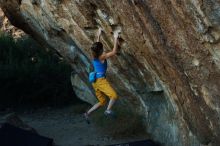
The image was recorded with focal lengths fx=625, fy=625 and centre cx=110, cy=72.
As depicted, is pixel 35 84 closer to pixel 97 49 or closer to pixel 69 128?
pixel 69 128

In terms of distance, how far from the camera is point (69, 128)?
17.7 m

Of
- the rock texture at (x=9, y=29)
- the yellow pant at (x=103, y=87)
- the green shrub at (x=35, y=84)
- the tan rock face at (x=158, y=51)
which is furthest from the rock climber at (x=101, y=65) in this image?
the rock texture at (x=9, y=29)

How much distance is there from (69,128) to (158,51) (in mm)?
8782

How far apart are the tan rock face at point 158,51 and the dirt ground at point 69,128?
4.14 feet

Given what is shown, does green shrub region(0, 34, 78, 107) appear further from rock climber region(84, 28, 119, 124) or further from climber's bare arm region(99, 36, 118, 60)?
climber's bare arm region(99, 36, 118, 60)

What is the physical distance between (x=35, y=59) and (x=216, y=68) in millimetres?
16328

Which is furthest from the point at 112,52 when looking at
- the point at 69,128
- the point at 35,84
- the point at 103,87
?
the point at 35,84

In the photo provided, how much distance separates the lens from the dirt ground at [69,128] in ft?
49.8

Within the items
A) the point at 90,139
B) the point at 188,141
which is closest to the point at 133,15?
the point at 188,141

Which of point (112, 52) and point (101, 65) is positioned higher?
point (112, 52)

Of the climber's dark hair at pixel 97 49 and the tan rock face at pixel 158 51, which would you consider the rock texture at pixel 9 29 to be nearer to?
the tan rock face at pixel 158 51

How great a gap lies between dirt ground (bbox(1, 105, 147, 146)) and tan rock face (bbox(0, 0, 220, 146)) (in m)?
1.26

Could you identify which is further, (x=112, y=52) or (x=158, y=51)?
(x=112, y=52)

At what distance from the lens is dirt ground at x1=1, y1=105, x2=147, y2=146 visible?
15.2 m
